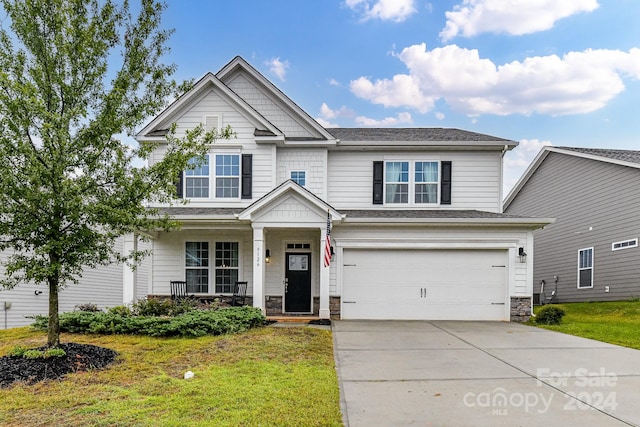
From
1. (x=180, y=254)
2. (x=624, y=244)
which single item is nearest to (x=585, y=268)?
(x=624, y=244)

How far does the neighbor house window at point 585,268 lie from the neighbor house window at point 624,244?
4.31 ft

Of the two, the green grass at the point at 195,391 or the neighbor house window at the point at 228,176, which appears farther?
the neighbor house window at the point at 228,176

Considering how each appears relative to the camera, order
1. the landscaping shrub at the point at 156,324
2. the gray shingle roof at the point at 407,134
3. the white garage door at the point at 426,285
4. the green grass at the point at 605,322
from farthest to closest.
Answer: the gray shingle roof at the point at 407,134 → the white garage door at the point at 426,285 → the green grass at the point at 605,322 → the landscaping shrub at the point at 156,324

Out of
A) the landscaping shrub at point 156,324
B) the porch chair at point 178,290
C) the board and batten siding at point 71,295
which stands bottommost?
the board and batten siding at point 71,295

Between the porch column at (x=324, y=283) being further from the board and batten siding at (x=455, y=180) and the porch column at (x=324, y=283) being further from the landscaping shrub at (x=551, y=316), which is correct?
the landscaping shrub at (x=551, y=316)

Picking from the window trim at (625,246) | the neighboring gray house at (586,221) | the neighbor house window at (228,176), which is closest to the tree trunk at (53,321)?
the neighbor house window at (228,176)

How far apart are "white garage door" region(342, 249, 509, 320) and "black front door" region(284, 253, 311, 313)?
1.27 metres

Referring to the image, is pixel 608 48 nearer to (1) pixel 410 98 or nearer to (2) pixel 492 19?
(2) pixel 492 19

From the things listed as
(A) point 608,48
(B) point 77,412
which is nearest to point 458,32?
(A) point 608,48

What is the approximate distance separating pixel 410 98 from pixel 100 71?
630 inches

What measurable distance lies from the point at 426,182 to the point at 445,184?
607 mm

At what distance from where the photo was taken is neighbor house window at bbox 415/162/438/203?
1375 centimetres

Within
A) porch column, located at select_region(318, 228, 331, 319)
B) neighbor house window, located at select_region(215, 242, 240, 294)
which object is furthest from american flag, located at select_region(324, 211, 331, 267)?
neighbor house window, located at select_region(215, 242, 240, 294)

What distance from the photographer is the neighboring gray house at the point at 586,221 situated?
576 inches
